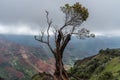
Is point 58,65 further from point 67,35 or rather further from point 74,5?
point 74,5

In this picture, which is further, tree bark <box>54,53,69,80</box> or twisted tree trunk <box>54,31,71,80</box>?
twisted tree trunk <box>54,31,71,80</box>

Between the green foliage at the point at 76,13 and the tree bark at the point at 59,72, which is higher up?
the green foliage at the point at 76,13

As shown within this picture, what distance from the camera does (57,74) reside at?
33719 mm

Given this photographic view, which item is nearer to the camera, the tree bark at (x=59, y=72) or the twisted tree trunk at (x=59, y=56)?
the tree bark at (x=59, y=72)

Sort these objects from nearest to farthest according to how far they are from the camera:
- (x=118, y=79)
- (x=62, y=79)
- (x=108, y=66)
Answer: (x=62, y=79) < (x=118, y=79) < (x=108, y=66)

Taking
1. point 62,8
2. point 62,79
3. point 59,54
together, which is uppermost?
point 62,8

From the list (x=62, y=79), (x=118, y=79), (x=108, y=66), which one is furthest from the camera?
(x=108, y=66)

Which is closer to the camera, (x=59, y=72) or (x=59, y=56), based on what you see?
(x=59, y=72)

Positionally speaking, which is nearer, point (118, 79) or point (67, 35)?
point (67, 35)

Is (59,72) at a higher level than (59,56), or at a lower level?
lower

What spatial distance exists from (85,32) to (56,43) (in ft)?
12.0

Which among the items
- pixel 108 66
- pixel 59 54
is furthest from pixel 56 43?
pixel 108 66

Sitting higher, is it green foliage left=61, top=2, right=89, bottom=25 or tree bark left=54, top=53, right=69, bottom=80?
green foliage left=61, top=2, right=89, bottom=25

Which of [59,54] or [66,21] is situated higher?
[66,21]
